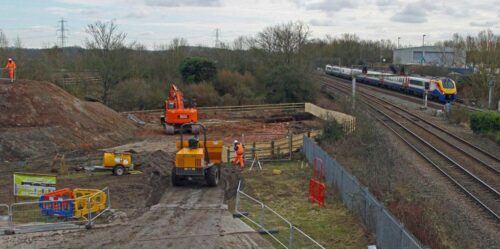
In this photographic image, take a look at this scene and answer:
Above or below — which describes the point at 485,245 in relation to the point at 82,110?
below

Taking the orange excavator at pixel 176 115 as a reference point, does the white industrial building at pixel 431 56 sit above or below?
above

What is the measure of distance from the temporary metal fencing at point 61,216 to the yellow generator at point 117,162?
588 centimetres

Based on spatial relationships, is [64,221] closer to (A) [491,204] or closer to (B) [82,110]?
(A) [491,204]

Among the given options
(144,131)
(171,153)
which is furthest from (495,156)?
(144,131)

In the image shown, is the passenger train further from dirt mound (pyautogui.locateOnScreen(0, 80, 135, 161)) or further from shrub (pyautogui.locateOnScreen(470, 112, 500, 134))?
dirt mound (pyautogui.locateOnScreen(0, 80, 135, 161))

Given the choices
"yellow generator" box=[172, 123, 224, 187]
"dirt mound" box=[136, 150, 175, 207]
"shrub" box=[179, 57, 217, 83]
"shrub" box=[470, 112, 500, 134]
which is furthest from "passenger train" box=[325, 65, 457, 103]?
"yellow generator" box=[172, 123, 224, 187]

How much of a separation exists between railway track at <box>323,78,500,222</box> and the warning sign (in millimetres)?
14586

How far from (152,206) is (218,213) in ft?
8.51

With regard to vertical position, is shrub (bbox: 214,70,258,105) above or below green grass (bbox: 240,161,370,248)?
above

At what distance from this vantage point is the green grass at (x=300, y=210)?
1495 cm

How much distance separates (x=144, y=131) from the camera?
39938mm

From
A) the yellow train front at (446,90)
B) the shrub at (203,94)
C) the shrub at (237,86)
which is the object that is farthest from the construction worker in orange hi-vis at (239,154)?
the yellow train front at (446,90)

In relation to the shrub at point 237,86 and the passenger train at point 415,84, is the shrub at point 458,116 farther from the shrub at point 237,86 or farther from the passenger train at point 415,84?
the shrub at point 237,86

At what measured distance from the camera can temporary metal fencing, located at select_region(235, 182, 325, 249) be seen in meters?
14.1
